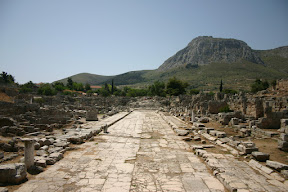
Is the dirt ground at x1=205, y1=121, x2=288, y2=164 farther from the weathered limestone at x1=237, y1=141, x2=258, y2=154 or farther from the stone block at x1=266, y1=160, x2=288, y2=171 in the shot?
the stone block at x1=266, y1=160, x2=288, y2=171

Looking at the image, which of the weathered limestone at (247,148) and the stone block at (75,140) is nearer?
the weathered limestone at (247,148)

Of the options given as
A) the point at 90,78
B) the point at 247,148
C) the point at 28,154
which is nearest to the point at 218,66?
the point at 247,148

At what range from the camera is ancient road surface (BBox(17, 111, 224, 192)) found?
427 centimetres

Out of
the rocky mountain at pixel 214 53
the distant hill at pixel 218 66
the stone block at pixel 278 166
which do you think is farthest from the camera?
the rocky mountain at pixel 214 53

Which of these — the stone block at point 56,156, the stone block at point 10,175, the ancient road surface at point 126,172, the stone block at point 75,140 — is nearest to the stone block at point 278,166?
the ancient road surface at point 126,172

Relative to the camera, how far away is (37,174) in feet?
15.8

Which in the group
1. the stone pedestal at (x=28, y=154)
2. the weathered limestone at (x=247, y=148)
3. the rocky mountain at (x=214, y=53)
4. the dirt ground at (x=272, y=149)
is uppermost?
the rocky mountain at (x=214, y=53)

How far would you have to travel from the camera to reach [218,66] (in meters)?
108

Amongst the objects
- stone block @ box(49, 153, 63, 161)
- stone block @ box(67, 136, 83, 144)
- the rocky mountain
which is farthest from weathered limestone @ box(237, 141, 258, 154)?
the rocky mountain

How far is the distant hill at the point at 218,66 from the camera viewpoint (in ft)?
276

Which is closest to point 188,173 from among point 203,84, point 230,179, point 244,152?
point 230,179

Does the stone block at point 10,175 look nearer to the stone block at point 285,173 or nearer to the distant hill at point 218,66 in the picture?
the stone block at point 285,173

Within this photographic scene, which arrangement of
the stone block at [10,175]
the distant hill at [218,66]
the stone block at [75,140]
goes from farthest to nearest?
the distant hill at [218,66]
the stone block at [75,140]
the stone block at [10,175]

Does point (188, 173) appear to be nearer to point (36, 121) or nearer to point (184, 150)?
point (184, 150)
